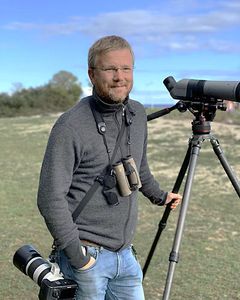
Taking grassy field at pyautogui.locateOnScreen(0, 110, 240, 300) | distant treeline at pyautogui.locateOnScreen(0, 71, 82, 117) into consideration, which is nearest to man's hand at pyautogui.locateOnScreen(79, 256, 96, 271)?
grassy field at pyautogui.locateOnScreen(0, 110, 240, 300)

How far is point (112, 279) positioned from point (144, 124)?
31.1 inches

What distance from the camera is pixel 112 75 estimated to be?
2346 mm

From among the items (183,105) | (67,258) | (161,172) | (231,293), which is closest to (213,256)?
(231,293)

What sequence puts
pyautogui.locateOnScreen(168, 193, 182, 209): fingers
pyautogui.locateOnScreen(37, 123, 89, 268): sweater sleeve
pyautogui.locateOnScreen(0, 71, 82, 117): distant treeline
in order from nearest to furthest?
1. pyautogui.locateOnScreen(37, 123, 89, 268): sweater sleeve
2. pyautogui.locateOnScreen(168, 193, 182, 209): fingers
3. pyautogui.locateOnScreen(0, 71, 82, 117): distant treeline

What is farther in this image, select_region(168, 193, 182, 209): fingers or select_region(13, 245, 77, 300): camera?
select_region(168, 193, 182, 209): fingers

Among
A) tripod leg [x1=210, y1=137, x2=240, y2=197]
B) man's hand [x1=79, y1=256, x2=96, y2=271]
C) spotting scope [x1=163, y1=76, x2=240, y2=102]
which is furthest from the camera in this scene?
tripod leg [x1=210, y1=137, x2=240, y2=197]

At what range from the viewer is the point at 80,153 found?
7.61 feet

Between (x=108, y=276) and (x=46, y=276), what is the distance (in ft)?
0.98

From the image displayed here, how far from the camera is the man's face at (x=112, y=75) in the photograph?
7.66 ft

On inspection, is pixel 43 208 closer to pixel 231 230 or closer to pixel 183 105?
pixel 183 105

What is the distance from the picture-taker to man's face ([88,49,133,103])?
Answer: 2.34 metres

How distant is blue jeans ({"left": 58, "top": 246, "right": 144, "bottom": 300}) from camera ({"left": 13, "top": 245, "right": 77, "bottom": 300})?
0.05 meters

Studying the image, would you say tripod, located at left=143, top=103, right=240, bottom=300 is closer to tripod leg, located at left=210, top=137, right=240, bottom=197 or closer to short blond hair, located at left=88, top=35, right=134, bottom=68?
tripod leg, located at left=210, top=137, right=240, bottom=197

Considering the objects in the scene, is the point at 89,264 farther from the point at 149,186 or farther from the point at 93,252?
the point at 149,186
